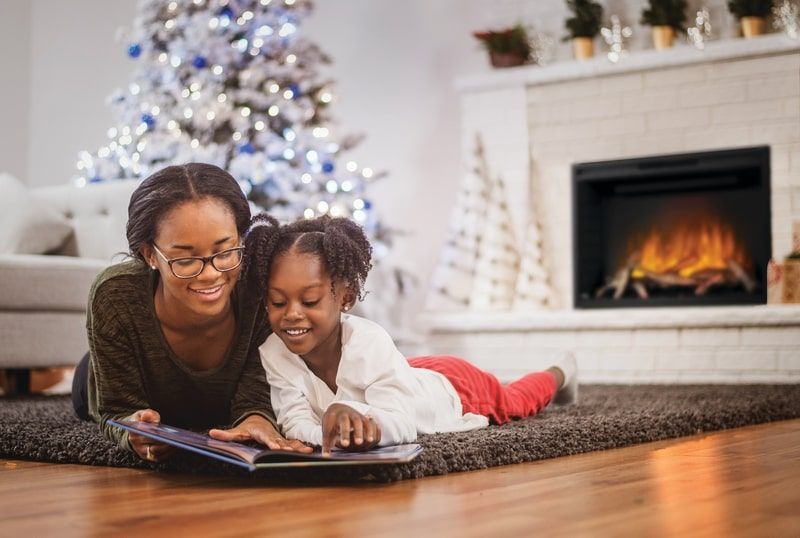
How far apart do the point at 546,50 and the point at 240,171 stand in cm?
148

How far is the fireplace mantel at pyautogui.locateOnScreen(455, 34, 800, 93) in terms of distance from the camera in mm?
4379

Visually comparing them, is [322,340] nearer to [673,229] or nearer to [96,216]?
[96,216]

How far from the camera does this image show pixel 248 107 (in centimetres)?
513

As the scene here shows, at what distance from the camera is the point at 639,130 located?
4680mm

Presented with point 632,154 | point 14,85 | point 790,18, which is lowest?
point 632,154

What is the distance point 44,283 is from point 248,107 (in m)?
1.87

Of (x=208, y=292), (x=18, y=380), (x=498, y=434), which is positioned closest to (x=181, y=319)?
(x=208, y=292)

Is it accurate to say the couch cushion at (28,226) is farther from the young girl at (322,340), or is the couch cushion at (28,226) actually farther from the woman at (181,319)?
the young girl at (322,340)

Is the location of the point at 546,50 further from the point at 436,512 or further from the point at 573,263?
the point at 436,512

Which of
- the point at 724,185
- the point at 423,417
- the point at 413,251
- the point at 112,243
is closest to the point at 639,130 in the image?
the point at 724,185

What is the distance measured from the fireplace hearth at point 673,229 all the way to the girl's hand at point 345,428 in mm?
3055

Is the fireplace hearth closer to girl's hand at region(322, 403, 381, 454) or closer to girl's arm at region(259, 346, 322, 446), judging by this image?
girl's arm at region(259, 346, 322, 446)

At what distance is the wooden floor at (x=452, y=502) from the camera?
124 cm

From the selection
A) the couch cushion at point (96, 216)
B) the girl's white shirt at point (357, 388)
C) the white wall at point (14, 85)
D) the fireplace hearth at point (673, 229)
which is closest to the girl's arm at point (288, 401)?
the girl's white shirt at point (357, 388)
